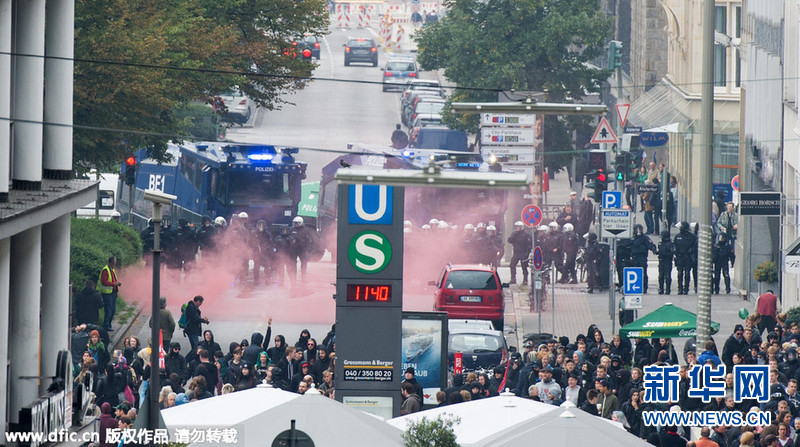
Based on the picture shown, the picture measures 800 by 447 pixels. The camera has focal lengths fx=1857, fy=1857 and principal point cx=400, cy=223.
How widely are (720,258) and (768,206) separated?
2705 millimetres

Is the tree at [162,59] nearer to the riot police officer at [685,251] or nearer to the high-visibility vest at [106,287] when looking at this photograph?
the high-visibility vest at [106,287]

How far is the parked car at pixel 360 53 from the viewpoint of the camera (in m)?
91.1

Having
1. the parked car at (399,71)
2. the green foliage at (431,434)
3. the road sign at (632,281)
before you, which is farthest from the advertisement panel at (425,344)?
the parked car at (399,71)

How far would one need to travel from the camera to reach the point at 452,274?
36344mm

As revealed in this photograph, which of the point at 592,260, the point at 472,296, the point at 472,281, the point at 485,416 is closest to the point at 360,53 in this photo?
the point at 592,260

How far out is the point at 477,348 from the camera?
3120 cm

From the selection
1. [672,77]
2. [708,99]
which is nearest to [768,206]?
[708,99]

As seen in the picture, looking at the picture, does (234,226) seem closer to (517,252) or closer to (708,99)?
(517,252)

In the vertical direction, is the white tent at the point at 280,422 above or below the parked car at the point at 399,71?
below

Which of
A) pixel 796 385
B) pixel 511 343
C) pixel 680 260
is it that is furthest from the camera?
pixel 680 260

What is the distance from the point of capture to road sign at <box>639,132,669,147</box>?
48.5 m

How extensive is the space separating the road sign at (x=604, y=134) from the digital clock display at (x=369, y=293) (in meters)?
18.1

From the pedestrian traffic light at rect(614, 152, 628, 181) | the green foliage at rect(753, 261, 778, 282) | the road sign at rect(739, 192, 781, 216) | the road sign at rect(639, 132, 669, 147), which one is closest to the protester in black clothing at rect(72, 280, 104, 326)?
the pedestrian traffic light at rect(614, 152, 628, 181)

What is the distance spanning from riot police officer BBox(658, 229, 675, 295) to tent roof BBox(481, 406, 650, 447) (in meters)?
20.0
